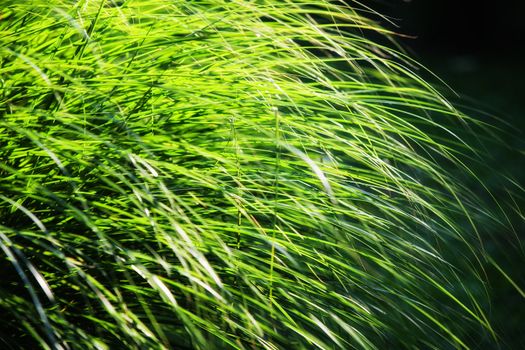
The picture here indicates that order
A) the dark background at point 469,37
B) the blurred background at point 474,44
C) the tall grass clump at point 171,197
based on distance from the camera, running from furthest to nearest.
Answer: the dark background at point 469,37
the blurred background at point 474,44
the tall grass clump at point 171,197

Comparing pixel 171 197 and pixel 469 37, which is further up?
pixel 171 197

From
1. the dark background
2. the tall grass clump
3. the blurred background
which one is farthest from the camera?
the dark background

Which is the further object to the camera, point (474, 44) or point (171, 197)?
point (474, 44)

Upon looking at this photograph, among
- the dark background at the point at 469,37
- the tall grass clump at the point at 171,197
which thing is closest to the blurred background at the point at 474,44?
the dark background at the point at 469,37

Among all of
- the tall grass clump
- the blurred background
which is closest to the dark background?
the blurred background

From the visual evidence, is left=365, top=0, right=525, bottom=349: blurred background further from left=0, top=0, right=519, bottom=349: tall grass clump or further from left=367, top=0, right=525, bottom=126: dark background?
left=0, top=0, right=519, bottom=349: tall grass clump

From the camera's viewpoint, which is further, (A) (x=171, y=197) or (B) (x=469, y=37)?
(B) (x=469, y=37)

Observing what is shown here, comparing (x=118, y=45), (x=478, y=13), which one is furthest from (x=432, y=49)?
(x=118, y=45)

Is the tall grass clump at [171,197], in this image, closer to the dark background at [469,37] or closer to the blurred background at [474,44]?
the blurred background at [474,44]

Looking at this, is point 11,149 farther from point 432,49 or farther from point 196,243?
point 432,49

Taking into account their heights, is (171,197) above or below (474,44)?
above

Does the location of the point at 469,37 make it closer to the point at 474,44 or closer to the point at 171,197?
the point at 474,44

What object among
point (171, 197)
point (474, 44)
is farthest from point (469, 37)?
point (171, 197)

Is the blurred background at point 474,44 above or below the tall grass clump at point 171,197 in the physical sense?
below
